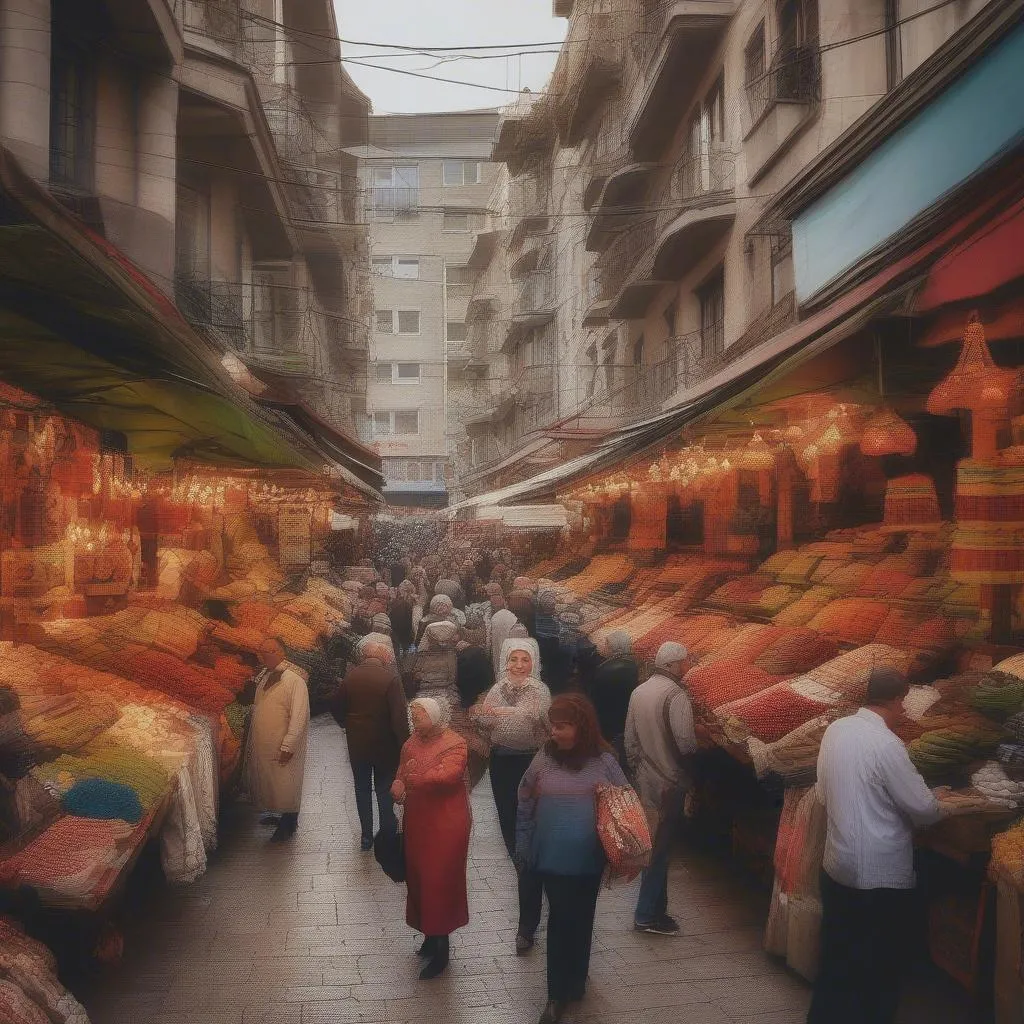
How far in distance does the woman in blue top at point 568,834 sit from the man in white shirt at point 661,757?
128 cm

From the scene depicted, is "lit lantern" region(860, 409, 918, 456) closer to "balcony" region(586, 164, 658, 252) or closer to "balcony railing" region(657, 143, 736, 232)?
"balcony railing" region(657, 143, 736, 232)

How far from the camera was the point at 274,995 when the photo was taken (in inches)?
218

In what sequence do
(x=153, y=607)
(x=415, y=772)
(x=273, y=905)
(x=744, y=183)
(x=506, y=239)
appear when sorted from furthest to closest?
(x=506, y=239), (x=744, y=183), (x=153, y=607), (x=273, y=905), (x=415, y=772)

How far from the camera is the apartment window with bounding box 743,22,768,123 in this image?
581 inches

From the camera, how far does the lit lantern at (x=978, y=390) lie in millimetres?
5938

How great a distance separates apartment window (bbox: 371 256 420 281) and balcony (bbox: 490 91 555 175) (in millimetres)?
13856

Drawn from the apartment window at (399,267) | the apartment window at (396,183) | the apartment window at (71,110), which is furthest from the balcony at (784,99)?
the apartment window at (399,267)

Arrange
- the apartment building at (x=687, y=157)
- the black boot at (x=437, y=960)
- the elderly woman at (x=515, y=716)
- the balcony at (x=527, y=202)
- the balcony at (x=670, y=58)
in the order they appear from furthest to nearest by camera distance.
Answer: the balcony at (x=527, y=202)
the balcony at (x=670, y=58)
the apartment building at (x=687, y=157)
the elderly woman at (x=515, y=716)
the black boot at (x=437, y=960)

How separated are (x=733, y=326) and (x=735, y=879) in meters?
10.9

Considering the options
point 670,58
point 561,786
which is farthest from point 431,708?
point 670,58

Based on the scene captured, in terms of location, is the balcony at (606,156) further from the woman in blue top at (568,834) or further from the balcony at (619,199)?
the woman in blue top at (568,834)

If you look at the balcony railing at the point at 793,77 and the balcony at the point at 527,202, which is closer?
the balcony railing at the point at 793,77

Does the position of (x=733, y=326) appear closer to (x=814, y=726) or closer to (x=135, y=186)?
(x=135, y=186)

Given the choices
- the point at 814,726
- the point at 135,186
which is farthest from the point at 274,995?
the point at 135,186
